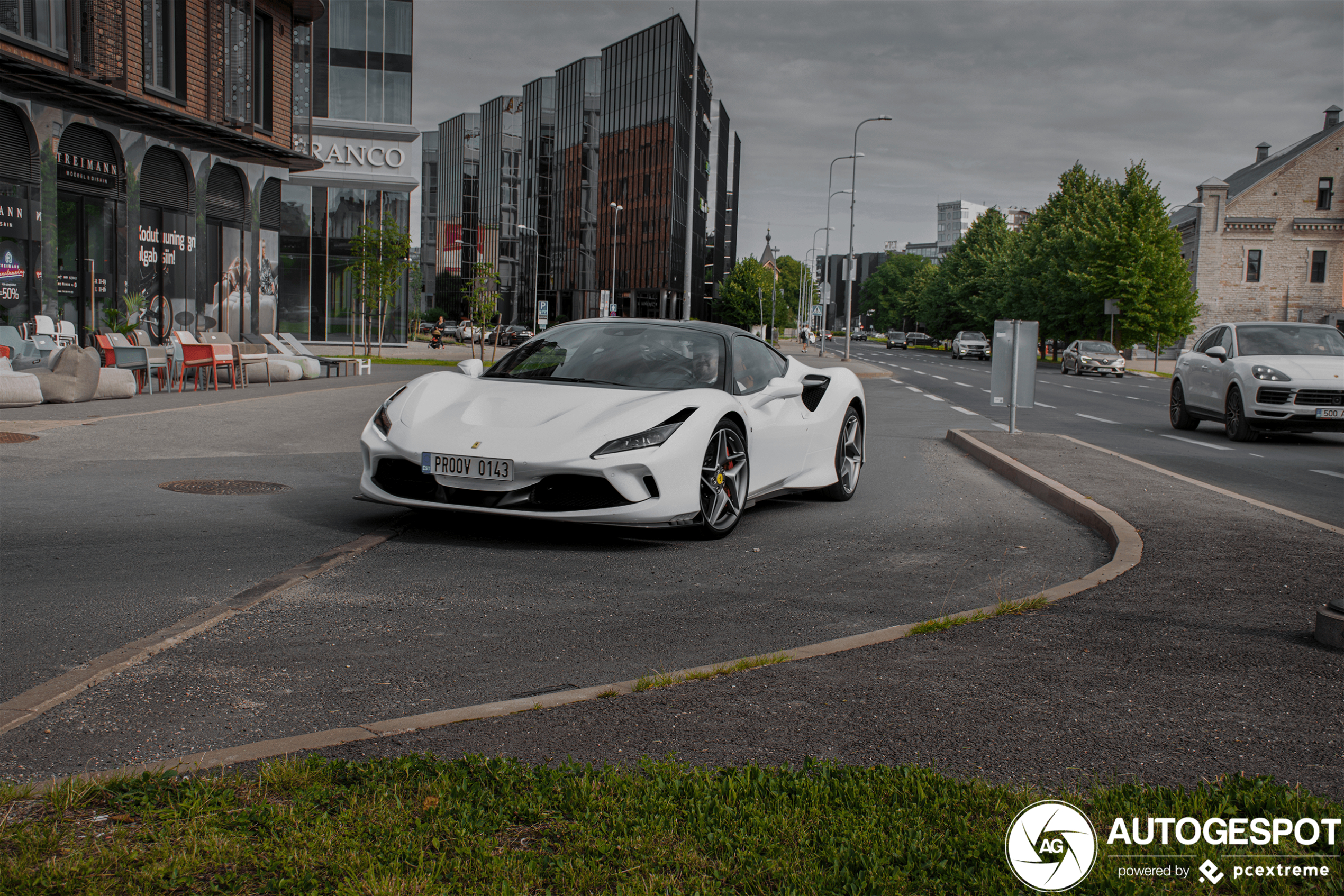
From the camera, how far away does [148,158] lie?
2270cm

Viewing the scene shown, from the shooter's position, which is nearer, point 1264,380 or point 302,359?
point 1264,380

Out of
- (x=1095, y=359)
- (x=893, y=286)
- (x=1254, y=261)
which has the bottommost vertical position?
(x=1095, y=359)

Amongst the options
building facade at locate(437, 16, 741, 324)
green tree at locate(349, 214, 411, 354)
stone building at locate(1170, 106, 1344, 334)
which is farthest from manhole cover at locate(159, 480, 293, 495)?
building facade at locate(437, 16, 741, 324)

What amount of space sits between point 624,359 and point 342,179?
37.2 metres

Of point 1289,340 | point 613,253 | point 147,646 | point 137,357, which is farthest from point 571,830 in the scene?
point 613,253

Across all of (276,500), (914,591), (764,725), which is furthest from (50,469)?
(764,725)

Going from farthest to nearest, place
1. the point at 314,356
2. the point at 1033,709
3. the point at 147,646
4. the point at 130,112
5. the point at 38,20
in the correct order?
the point at 314,356
the point at 130,112
the point at 38,20
the point at 147,646
the point at 1033,709

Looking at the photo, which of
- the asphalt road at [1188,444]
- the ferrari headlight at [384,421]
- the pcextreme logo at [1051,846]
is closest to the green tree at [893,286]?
the asphalt road at [1188,444]

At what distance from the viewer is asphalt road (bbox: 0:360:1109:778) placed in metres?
3.63

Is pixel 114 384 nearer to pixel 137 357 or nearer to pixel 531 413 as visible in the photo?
pixel 137 357

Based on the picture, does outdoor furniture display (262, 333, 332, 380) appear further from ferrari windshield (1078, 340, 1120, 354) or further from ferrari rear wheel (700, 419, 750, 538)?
ferrari windshield (1078, 340, 1120, 354)

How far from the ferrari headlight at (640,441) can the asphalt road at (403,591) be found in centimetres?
59

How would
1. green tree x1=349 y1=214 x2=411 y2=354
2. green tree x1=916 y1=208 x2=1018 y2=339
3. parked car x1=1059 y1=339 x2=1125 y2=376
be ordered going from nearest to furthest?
green tree x1=349 y1=214 x2=411 y2=354, parked car x1=1059 y1=339 x2=1125 y2=376, green tree x1=916 y1=208 x2=1018 y2=339

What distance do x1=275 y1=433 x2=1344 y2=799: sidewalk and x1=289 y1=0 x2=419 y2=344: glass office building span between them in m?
37.1
